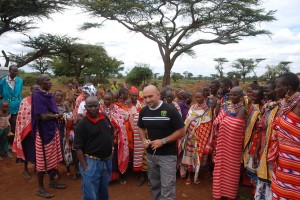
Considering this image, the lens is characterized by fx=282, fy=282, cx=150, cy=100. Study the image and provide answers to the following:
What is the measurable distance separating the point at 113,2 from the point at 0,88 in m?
11.0

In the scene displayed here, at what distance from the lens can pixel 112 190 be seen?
4.65m

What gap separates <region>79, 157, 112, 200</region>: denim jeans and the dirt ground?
49.9 inches

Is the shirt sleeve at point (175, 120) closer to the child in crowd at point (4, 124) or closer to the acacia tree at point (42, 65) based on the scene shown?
the child in crowd at point (4, 124)

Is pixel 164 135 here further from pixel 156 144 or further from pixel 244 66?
pixel 244 66

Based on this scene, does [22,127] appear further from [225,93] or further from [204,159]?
[225,93]

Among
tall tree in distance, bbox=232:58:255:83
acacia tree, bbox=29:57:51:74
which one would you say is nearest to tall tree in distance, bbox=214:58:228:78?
tall tree in distance, bbox=232:58:255:83

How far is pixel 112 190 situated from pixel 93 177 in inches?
66.4

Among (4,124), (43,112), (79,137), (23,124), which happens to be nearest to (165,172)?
(79,137)

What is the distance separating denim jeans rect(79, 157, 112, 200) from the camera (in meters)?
3.06

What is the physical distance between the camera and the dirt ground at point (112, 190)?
14.5ft

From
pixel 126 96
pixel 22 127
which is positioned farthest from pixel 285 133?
pixel 22 127

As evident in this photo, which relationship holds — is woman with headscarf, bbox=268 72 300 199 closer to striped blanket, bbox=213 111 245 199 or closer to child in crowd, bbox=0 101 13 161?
striped blanket, bbox=213 111 245 199

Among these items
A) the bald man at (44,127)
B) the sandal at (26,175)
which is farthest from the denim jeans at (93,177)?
the sandal at (26,175)

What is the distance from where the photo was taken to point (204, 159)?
15.7 ft
